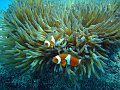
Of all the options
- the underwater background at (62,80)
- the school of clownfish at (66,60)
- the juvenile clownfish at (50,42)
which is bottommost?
the underwater background at (62,80)

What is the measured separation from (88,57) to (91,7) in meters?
1.02

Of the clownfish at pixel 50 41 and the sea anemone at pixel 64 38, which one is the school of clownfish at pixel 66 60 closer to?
the sea anemone at pixel 64 38

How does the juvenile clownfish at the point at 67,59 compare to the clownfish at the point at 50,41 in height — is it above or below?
below

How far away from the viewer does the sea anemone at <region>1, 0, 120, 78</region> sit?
111 inches

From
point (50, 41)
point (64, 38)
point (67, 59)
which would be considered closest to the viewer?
point (67, 59)

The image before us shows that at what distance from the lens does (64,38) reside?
2.92 meters

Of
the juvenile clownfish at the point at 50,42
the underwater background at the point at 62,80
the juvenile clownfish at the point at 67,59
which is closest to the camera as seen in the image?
the juvenile clownfish at the point at 67,59

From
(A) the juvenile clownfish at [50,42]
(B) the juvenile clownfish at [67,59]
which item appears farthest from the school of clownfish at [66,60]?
(A) the juvenile clownfish at [50,42]

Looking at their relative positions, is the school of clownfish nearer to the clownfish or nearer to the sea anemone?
the sea anemone

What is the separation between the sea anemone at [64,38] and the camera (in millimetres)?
2824

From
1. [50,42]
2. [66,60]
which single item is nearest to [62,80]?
[66,60]

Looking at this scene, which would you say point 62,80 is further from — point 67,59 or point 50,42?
point 50,42

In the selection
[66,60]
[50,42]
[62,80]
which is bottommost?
[62,80]

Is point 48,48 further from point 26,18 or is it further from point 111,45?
point 111,45
